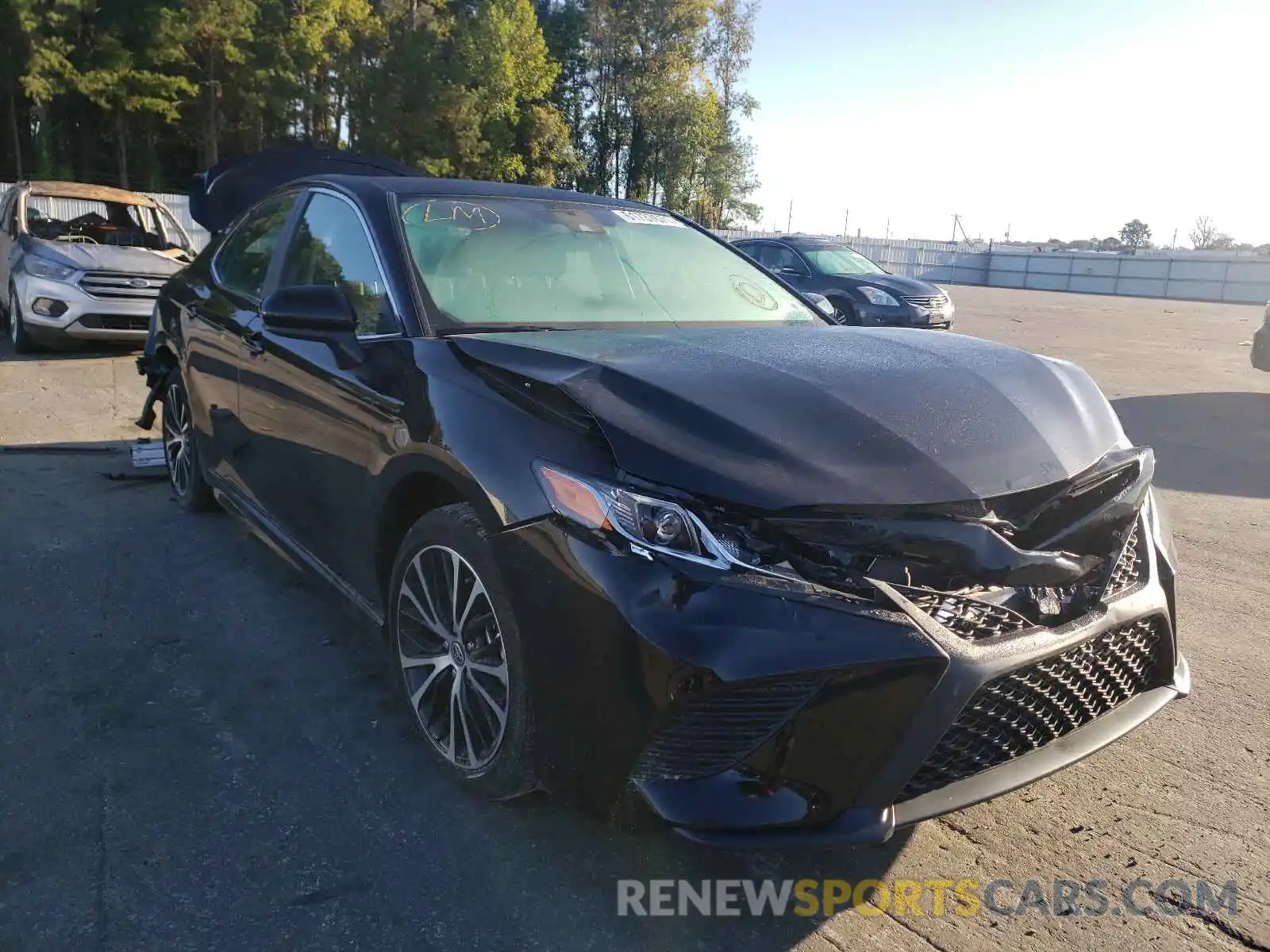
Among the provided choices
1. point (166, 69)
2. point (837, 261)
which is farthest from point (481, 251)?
point (166, 69)

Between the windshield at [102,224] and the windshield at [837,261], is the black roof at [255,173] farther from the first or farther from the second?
the windshield at [837,261]

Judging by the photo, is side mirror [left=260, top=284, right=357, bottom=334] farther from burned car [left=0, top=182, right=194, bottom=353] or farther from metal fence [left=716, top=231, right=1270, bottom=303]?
metal fence [left=716, top=231, right=1270, bottom=303]

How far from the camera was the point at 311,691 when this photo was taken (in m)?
3.16

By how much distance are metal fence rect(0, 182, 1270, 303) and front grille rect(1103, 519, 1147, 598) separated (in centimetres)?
3186

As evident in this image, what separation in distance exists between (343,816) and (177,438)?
3182mm

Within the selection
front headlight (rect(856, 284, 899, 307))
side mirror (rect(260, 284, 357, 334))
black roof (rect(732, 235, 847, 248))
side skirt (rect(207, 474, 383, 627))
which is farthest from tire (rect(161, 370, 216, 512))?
black roof (rect(732, 235, 847, 248))

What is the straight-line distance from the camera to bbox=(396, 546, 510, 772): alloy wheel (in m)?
2.37

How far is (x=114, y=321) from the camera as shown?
9555 mm

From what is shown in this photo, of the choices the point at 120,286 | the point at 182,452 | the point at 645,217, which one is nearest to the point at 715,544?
the point at 645,217

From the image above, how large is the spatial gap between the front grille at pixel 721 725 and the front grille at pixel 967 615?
0.28 m

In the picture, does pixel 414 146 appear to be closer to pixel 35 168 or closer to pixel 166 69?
pixel 166 69

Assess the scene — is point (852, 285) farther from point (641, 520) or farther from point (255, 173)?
point (641, 520)

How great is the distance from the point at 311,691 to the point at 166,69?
103 feet

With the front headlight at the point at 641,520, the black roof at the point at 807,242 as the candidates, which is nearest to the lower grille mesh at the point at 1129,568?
the front headlight at the point at 641,520
